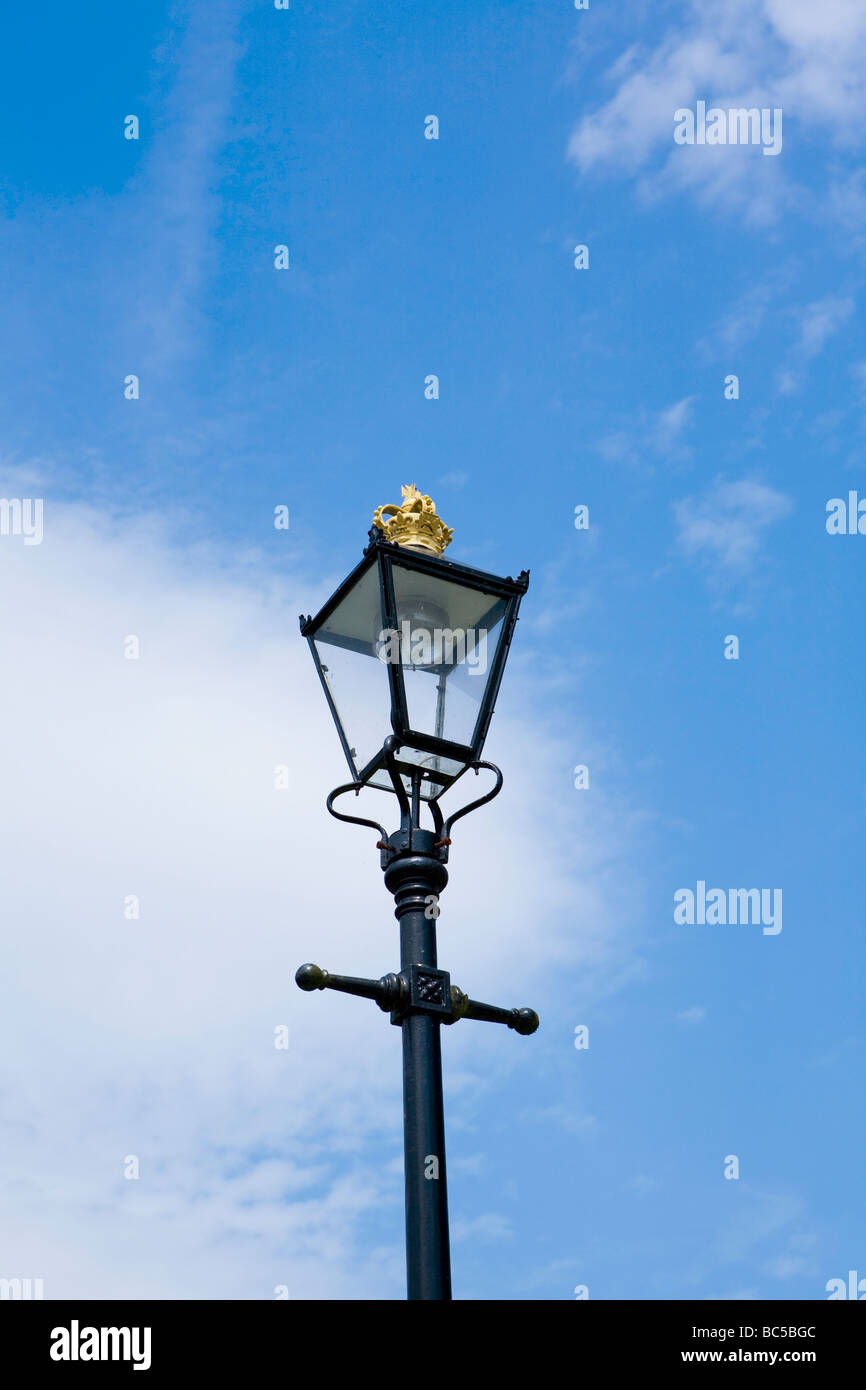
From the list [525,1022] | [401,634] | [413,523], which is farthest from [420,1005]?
[413,523]

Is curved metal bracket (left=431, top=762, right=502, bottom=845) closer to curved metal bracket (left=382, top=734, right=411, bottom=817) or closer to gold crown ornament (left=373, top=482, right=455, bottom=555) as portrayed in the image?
curved metal bracket (left=382, top=734, right=411, bottom=817)

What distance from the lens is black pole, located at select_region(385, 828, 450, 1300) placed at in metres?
5.11

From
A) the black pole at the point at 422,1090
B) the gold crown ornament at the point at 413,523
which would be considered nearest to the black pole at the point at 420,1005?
the black pole at the point at 422,1090

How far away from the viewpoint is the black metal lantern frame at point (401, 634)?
6066 millimetres

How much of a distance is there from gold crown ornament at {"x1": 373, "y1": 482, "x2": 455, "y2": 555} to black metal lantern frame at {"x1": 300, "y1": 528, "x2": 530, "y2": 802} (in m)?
0.23

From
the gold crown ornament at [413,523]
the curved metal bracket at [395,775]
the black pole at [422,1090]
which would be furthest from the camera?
the gold crown ornament at [413,523]

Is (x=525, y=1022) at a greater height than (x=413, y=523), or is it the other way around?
(x=413, y=523)

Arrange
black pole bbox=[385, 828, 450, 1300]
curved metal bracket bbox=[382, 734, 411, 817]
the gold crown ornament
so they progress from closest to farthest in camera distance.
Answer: black pole bbox=[385, 828, 450, 1300], curved metal bracket bbox=[382, 734, 411, 817], the gold crown ornament

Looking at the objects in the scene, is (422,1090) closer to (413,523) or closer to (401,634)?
(401,634)

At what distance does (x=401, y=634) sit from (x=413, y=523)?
81 centimetres

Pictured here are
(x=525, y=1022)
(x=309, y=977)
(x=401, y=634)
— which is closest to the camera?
(x=309, y=977)

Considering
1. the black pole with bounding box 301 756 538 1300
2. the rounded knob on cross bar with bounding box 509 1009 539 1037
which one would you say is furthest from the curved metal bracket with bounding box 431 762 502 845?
the rounded knob on cross bar with bounding box 509 1009 539 1037

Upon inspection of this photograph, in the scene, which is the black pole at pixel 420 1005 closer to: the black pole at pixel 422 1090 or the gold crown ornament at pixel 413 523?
the black pole at pixel 422 1090

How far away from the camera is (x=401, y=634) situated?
6211 millimetres
